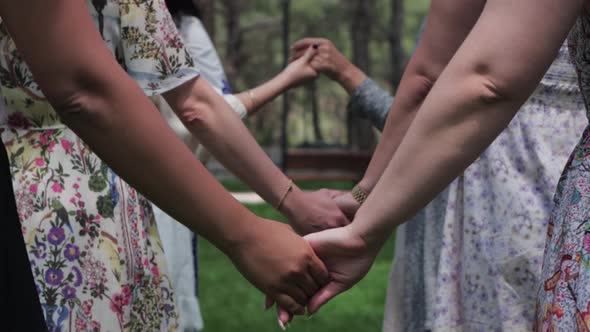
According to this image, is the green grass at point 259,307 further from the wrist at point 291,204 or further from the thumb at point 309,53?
the wrist at point 291,204

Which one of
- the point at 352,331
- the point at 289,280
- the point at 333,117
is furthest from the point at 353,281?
the point at 333,117

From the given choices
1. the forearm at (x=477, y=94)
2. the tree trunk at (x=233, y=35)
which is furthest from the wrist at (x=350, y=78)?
the tree trunk at (x=233, y=35)

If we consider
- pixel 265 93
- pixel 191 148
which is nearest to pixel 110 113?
pixel 265 93

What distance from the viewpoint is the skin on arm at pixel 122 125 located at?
5.82 feet

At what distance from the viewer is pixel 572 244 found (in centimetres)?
187

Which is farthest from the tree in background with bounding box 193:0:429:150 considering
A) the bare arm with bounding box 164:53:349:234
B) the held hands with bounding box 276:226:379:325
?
the held hands with bounding box 276:226:379:325

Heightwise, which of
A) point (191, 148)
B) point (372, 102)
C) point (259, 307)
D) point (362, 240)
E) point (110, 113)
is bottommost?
point (259, 307)

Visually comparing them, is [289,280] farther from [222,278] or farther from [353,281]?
[222,278]

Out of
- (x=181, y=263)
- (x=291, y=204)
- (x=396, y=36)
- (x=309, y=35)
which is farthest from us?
(x=309, y=35)

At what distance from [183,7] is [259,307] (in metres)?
3.31

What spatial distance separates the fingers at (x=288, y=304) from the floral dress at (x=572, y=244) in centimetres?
63

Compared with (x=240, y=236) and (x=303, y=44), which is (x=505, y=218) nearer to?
(x=303, y=44)

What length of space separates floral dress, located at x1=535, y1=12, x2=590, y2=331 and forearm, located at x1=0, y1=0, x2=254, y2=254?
0.62 metres

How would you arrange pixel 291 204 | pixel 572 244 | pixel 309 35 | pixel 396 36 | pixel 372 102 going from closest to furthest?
A: pixel 572 244 < pixel 291 204 < pixel 372 102 < pixel 396 36 < pixel 309 35
